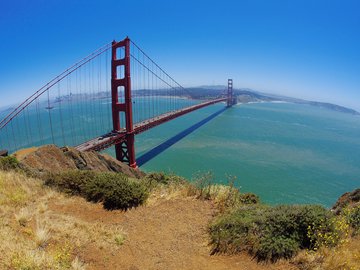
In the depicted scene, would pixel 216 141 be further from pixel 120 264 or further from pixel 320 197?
pixel 120 264

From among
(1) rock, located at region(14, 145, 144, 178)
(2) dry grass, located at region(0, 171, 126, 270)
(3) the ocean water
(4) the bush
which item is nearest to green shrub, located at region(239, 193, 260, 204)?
(4) the bush

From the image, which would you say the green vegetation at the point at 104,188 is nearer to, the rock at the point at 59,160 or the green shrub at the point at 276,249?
the rock at the point at 59,160

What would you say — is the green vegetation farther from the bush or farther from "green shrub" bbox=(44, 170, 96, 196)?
the bush

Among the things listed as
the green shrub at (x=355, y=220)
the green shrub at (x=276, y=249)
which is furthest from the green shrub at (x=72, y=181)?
the green shrub at (x=355, y=220)

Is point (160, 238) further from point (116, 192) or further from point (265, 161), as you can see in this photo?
point (265, 161)

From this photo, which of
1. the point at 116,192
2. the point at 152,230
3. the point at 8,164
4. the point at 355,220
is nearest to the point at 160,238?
the point at 152,230
